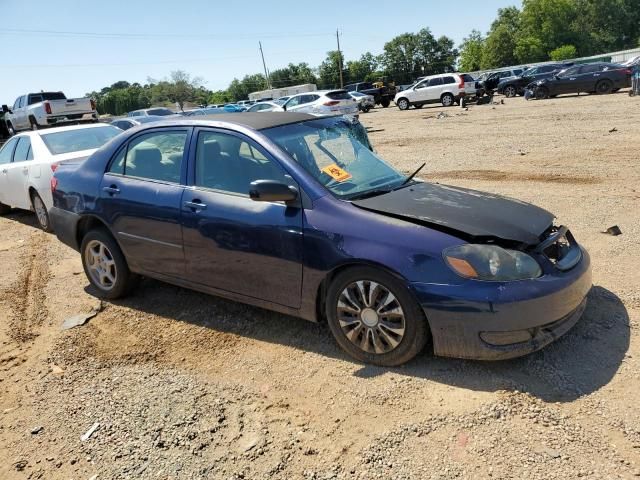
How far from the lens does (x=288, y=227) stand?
3502 mm

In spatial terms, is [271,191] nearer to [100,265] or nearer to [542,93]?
[100,265]

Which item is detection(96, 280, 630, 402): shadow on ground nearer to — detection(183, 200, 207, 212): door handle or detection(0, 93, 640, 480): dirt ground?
detection(0, 93, 640, 480): dirt ground

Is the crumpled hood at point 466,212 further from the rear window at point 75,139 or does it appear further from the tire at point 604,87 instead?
the tire at point 604,87

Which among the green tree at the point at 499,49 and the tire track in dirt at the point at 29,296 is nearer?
the tire track in dirt at the point at 29,296

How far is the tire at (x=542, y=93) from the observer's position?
26.8m

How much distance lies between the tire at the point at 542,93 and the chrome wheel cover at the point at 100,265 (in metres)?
27.0

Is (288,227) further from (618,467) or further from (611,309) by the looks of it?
(611,309)

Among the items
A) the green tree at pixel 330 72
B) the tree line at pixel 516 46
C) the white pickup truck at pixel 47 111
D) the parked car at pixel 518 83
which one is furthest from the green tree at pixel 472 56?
the white pickup truck at pixel 47 111

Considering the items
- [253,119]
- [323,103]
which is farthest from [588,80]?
[253,119]

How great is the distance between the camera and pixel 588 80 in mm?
25375

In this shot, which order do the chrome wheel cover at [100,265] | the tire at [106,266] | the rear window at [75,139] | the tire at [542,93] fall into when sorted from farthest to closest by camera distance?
1. the tire at [542,93]
2. the rear window at [75,139]
3. the chrome wheel cover at [100,265]
4. the tire at [106,266]

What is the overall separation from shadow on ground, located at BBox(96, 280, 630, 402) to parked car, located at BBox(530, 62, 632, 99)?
24784 millimetres

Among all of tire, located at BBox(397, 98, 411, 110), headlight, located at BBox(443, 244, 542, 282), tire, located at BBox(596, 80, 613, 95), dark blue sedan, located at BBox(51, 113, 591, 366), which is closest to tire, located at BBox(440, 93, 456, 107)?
tire, located at BBox(397, 98, 411, 110)

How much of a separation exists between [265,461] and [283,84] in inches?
5248
